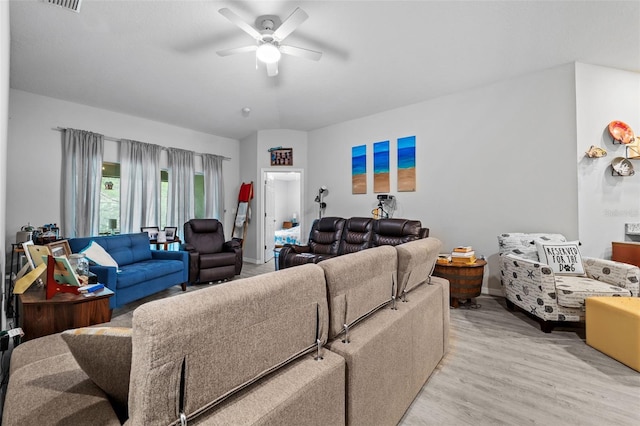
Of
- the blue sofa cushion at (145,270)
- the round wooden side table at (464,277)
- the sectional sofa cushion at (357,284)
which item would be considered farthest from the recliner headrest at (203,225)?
the sectional sofa cushion at (357,284)

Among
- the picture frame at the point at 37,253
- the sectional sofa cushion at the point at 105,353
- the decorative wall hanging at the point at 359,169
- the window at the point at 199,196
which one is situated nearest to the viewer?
the sectional sofa cushion at the point at 105,353

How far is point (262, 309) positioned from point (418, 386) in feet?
4.58

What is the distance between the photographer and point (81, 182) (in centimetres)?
440

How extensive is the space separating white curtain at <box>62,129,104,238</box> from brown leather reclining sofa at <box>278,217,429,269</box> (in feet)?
10.3

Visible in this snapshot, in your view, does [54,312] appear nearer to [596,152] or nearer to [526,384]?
A: [526,384]

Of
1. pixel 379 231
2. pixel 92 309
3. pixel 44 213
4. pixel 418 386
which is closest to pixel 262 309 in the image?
pixel 418 386

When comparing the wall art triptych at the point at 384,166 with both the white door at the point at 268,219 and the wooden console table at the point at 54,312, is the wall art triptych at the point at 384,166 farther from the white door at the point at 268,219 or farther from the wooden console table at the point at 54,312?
the wooden console table at the point at 54,312

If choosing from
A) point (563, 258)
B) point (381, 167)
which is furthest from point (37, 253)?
point (563, 258)

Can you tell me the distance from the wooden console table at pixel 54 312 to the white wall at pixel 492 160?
428 cm

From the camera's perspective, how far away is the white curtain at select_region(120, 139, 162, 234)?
4930 mm

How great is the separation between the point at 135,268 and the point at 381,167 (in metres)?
4.08

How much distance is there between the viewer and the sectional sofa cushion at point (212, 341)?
61cm

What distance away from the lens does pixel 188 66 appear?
3.62m

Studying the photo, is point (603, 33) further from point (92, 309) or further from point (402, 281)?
point (92, 309)
